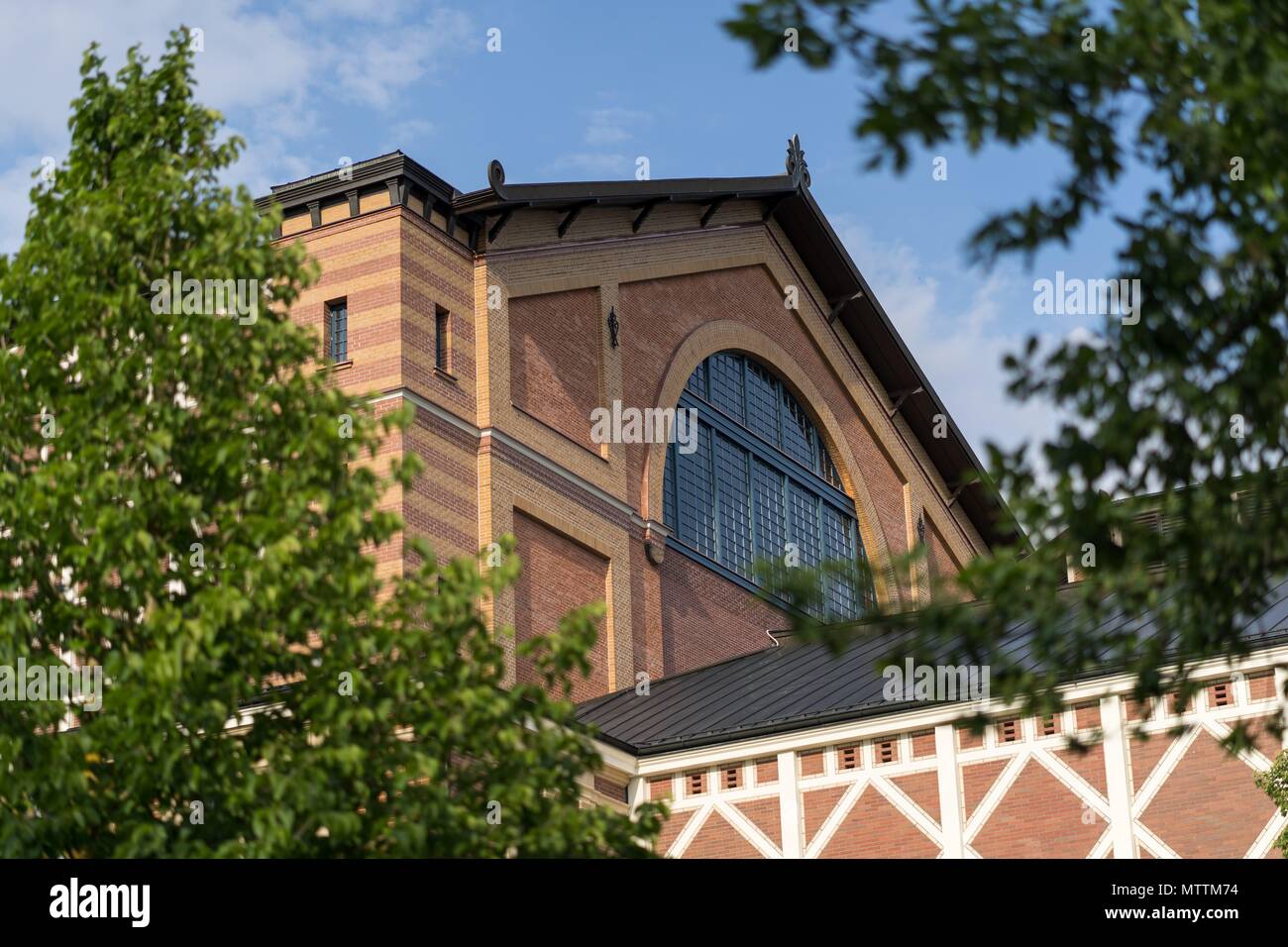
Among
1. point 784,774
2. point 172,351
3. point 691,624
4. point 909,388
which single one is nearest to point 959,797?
point 784,774

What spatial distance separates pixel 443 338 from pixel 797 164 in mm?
14208

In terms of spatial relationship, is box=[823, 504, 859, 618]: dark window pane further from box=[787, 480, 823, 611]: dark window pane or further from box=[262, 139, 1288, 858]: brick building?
box=[787, 480, 823, 611]: dark window pane

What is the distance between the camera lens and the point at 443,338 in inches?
1203

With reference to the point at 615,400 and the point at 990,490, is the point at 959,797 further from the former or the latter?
the point at 990,490

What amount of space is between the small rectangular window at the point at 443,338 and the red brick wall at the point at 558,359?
161 centimetres

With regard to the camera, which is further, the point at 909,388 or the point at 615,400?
the point at 909,388

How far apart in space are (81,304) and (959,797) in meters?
16.1

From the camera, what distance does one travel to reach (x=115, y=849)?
12.1m

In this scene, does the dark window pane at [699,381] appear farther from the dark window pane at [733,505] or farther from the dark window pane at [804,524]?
the dark window pane at [804,524]

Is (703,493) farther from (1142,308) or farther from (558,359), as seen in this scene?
(1142,308)

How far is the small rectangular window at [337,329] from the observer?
29531mm
